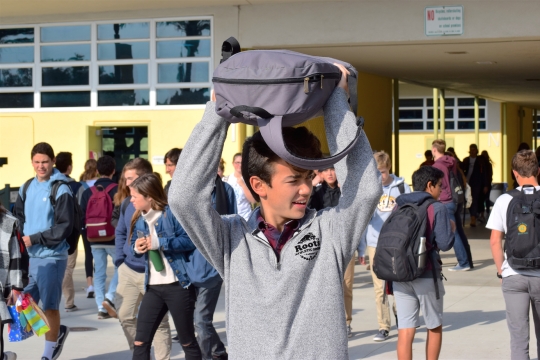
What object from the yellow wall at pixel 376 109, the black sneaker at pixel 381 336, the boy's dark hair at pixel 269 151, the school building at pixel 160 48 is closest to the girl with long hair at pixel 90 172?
the black sneaker at pixel 381 336

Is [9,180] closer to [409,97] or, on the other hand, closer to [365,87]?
[365,87]

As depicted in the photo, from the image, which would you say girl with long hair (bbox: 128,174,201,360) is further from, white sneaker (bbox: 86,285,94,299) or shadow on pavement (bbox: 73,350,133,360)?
white sneaker (bbox: 86,285,94,299)

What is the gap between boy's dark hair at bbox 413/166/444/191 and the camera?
687 centimetres

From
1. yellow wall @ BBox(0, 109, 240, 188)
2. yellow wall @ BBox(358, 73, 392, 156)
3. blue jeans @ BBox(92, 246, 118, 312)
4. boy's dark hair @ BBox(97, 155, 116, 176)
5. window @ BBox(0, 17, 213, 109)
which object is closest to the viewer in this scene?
blue jeans @ BBox(92, 246, 118, 312)

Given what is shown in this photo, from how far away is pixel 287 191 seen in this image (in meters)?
2.80

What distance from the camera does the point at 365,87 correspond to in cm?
2000

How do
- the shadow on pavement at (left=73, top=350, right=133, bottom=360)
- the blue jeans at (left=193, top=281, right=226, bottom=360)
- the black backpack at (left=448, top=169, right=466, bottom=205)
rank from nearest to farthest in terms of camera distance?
the blue jeans at (left=193, top=281, right=226, bottom=360), the shadow on pavement at (left=73, top=350, right=133, bottom=360), the black backpack at (left=448, top=169, right=466, bottom=205)

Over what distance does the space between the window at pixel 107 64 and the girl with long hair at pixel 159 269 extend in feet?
32.0

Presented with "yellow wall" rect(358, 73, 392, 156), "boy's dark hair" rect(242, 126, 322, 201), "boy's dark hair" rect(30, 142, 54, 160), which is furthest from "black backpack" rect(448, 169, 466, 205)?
"boy's dark hair" rect(242, 126, 322, 201)

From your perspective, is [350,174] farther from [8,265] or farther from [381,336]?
[381,336]

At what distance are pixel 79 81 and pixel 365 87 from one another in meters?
6.75

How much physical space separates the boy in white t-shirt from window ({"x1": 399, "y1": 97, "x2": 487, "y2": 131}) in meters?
30.8

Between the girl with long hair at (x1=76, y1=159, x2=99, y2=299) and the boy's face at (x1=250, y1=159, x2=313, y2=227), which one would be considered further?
the girl with long hair at (x1=76, y1=159, x2=99, y2=299)

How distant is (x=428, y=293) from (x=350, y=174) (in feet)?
13.1
